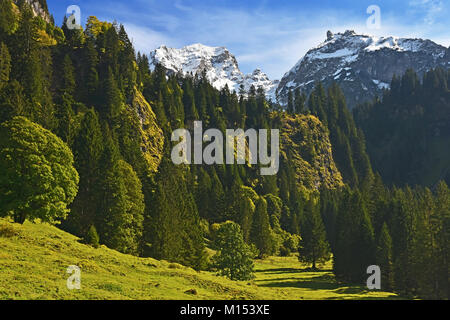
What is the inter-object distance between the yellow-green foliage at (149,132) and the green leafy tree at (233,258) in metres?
55.1

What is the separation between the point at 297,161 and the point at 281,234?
67.6m

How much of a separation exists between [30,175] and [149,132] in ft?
277

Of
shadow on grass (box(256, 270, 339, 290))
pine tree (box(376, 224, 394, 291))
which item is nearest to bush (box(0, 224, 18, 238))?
shadow on grass (box(256, 270, 339, 290))

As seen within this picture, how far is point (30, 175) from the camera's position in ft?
158

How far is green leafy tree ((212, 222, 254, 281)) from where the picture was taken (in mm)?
69750

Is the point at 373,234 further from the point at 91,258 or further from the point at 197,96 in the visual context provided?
the point at 197,96

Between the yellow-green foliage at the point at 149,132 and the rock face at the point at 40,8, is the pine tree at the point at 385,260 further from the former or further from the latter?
the rock face at the point at 40,8

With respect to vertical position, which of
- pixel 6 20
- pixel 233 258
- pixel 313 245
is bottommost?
pixel 313 245

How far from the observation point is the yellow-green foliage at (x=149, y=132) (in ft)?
414

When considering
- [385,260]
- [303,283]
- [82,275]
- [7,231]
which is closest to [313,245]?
[303,283]

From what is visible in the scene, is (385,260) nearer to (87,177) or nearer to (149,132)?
(87,177)

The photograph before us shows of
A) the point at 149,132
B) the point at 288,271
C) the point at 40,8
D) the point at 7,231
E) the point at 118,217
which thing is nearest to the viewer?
the point at 7,231

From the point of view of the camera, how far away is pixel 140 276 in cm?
4153
